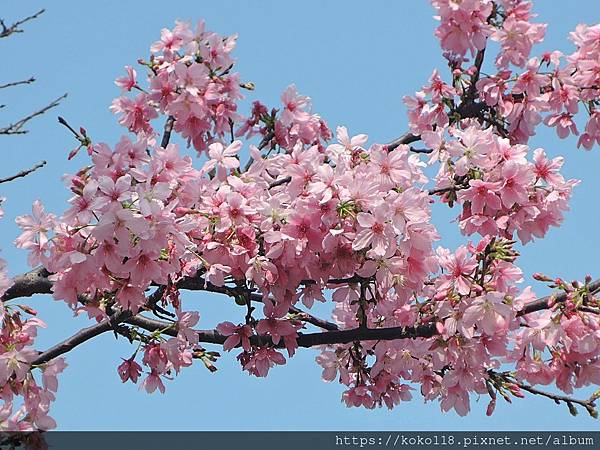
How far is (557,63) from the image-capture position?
18.0 ft

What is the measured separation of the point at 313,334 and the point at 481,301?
34.8 inches

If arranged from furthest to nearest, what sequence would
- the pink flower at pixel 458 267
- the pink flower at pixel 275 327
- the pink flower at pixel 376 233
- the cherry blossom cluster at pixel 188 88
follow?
the cherry blossom cluster at pixel 188 88, the pink flower at pixel 275 327, the pink flower at pixel 458 267, the pink flower at pixel 376 233

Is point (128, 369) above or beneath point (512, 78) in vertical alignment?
Result: beneath

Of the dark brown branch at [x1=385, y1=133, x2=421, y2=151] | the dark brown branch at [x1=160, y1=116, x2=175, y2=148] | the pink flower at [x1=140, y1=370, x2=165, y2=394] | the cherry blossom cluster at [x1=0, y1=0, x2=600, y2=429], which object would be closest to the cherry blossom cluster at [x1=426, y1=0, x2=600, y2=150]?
the dark brown branch at [x1=385, y1=133, x2=421, y2=151]

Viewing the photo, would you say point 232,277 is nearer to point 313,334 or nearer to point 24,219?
point 313,334

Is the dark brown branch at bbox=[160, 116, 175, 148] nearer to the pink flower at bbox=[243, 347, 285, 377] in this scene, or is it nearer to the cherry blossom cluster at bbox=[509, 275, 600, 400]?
the pink flower at bbox=[243, 347, 285, 377]

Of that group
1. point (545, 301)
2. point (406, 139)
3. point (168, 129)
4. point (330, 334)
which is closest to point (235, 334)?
point (330, 334)

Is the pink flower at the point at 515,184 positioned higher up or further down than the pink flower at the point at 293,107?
further down

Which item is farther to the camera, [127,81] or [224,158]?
[127,81]

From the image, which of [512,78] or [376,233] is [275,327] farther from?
[512,78]

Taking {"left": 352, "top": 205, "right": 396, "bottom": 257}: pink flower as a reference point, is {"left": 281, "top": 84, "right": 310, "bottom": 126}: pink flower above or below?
above

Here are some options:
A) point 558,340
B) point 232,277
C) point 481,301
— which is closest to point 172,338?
point 232,277

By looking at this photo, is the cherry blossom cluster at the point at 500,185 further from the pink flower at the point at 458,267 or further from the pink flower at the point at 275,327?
the pink flower at the point at 275,327

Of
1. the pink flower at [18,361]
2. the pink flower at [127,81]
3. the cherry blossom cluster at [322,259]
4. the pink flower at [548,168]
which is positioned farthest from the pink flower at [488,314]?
the pink flower at [127,81]
